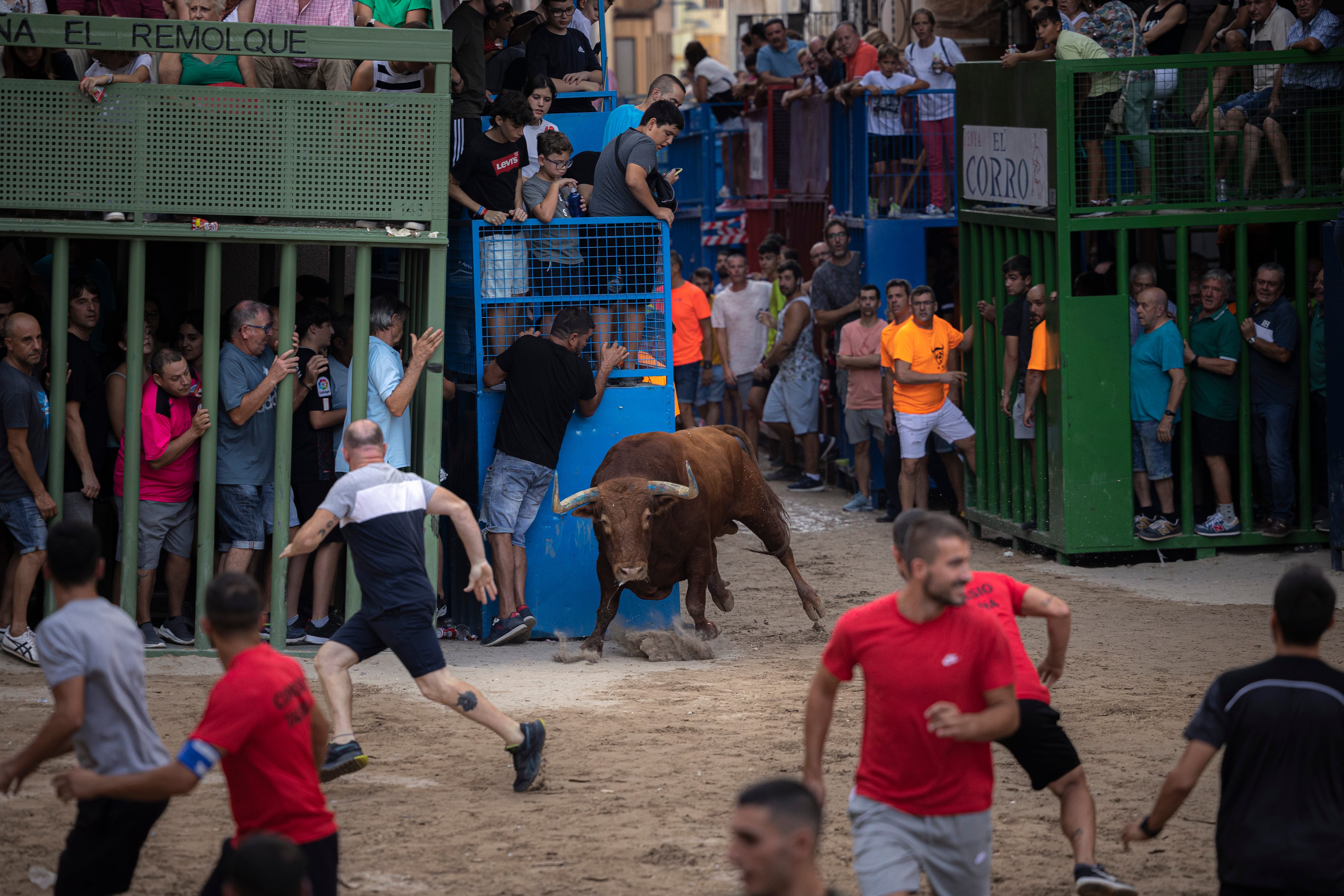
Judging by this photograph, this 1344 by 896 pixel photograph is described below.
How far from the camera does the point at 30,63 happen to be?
30.6 ft

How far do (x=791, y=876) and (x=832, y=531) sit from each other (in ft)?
38.2

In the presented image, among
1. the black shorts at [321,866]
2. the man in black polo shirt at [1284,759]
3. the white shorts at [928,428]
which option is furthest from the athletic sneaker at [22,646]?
the white shorts at [928,428]

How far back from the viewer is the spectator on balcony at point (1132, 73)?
39.8ft

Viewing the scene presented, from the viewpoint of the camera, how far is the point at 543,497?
1059 cm

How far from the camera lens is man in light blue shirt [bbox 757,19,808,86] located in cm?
2119

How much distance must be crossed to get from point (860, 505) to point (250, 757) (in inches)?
474

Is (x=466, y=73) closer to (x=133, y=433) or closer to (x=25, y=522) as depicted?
(x=133, y=433)

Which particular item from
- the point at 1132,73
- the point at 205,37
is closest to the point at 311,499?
the point at 205,37

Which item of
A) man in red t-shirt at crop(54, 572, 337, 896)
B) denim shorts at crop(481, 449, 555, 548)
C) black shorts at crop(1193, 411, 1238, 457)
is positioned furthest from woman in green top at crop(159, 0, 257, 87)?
black shorts at crop(1193, 411, 1238, 457)

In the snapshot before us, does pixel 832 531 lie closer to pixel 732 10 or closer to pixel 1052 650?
pixel 1052 650

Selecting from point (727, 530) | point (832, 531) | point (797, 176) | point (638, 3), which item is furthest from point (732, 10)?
point (727, 530)

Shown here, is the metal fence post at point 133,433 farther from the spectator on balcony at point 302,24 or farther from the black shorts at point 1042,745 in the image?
the black shorts at point 1042,745

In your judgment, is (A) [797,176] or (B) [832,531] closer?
(B) [832,531]

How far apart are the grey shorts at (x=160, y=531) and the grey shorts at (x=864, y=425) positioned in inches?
296
